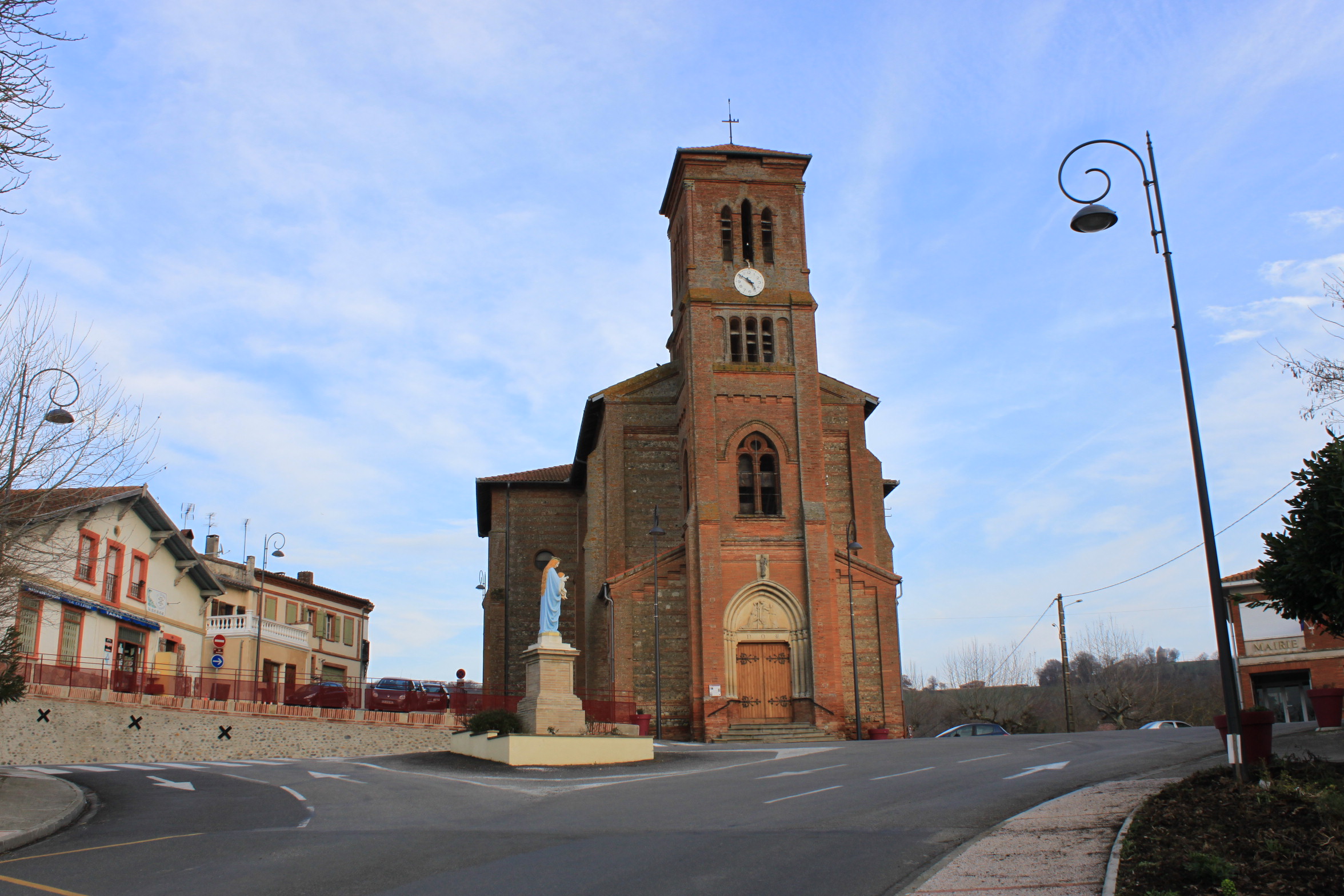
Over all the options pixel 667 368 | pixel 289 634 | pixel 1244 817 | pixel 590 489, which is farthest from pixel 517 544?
pixel 1244 817

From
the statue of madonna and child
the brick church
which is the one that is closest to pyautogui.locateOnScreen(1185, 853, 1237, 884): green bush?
the statue of madonna and child

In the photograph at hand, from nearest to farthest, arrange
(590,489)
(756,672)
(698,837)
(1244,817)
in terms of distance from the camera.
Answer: (1244,817) → (698,837) → (756,672) → (590,489)

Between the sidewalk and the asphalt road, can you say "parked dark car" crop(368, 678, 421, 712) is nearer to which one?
the asphalt road

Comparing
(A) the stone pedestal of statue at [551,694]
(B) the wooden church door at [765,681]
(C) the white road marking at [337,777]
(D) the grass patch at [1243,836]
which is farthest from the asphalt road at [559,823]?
(B) the wooden church door at [765,681]

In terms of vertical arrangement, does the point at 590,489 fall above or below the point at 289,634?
above

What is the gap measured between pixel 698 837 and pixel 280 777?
10467mm

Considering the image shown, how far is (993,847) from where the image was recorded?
28.5ft

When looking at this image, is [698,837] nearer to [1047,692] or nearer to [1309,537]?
[1309,537]

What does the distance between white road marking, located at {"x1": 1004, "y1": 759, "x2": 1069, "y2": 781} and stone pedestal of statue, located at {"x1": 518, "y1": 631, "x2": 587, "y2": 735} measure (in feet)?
30.9

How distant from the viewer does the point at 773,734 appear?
1113 inches

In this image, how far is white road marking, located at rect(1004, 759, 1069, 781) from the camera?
14.3m

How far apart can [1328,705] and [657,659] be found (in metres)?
16.1

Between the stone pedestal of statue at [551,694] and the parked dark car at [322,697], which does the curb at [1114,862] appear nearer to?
the stone pedestal of statue at [551,694]

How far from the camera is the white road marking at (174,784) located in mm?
16141
